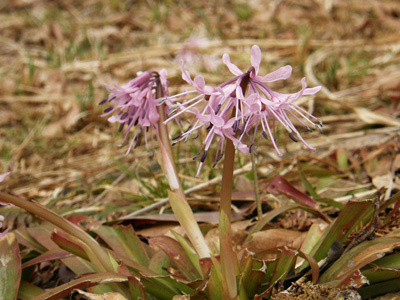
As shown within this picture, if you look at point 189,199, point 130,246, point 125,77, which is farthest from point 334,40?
point 130,246

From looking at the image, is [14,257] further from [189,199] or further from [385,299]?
[385,299]

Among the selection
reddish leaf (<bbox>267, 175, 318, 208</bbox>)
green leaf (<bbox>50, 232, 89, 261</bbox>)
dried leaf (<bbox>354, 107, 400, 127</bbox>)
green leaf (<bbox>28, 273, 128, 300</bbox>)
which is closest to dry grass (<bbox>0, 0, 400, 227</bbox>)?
dried leaf (<bbox>354, 107, 400, 127</bbox>)

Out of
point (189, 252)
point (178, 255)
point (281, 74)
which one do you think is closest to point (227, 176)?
point (281, 74)

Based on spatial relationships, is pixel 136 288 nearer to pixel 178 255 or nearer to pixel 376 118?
pixel 178 255

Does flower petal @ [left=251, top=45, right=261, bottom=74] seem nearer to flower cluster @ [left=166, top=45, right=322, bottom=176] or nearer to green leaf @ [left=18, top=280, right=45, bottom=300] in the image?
flower cluster @ [left=166, top=45, right=322, bottom=176]

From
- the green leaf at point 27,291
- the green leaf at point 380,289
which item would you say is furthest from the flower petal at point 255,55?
the green leaf at point 27,291
